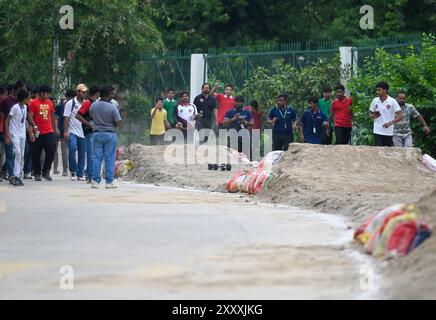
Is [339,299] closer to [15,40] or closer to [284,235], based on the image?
[284,235]

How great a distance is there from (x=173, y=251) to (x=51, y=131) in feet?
39.0

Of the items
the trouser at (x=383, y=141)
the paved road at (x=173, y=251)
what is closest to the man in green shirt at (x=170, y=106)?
the trouser at (x=383, y=141)

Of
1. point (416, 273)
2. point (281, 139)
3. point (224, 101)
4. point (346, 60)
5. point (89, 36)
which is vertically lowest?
point (416, 273)

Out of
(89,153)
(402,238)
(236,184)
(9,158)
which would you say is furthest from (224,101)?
(402,238)

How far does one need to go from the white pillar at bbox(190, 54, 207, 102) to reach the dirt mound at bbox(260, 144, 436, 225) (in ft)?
38.3

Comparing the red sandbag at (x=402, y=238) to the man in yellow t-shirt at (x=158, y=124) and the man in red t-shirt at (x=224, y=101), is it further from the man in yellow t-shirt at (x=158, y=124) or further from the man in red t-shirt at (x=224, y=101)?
the man in yellow t-shirt at (x=158, y=124)

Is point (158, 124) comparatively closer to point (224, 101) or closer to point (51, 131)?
point (224, 101)

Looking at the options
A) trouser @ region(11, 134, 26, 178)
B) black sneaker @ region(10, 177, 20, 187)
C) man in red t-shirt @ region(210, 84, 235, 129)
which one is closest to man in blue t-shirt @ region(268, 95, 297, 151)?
man in red t-shirt @ region(210, 84, 235, 129)

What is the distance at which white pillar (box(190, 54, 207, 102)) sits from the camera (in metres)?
32.3

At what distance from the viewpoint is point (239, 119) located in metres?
26.3

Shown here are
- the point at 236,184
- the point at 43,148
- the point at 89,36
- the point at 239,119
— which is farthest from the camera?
the point at 89,36

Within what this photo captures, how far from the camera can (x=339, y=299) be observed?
9.55m

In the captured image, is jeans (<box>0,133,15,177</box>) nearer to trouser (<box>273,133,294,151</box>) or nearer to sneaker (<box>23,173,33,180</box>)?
sneaker (<box>23,173,33,180</box>)
